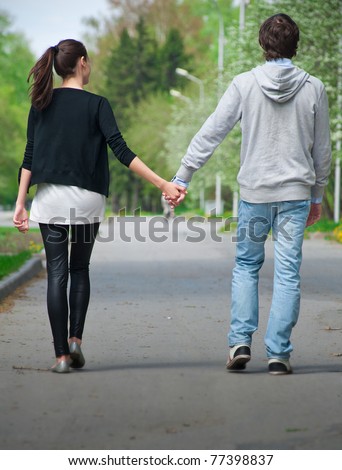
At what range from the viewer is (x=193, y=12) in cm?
8262

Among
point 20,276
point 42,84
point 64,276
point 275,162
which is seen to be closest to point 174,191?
point 275,162

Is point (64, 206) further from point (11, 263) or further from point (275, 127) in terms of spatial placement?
point (11, 263)

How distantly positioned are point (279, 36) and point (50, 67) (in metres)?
1.35

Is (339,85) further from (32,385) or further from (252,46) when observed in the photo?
(32,385)

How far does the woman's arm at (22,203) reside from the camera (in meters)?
6.96

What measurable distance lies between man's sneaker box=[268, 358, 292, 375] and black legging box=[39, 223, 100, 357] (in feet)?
3.81

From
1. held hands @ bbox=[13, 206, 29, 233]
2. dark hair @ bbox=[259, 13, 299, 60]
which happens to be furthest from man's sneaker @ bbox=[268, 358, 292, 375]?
dark hair @ bbox=[259, 13, 299, 60]

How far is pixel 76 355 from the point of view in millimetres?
7012

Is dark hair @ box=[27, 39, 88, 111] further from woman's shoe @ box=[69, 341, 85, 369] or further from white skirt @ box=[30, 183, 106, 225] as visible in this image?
woman's shoe @ box=[69, 341, 85, 369]

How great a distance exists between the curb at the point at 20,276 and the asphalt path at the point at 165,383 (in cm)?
17

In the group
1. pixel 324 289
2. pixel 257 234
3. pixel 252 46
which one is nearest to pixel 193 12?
pixel 252 46

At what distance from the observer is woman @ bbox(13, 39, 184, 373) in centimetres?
686

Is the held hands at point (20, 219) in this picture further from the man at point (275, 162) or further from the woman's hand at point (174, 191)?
the man at point (275, 162)
